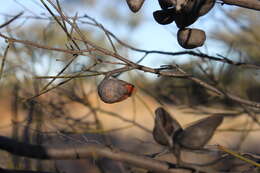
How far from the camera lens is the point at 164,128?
74 cm

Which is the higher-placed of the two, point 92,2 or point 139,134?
point 92,2

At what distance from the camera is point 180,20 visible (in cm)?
83

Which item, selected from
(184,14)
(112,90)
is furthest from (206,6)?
(112,90)

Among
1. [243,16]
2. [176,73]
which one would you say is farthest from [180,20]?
[243,16]

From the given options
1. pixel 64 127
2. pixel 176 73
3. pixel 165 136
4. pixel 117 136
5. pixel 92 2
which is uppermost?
pixel 92 2

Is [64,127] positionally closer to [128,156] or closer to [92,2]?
[92,2]

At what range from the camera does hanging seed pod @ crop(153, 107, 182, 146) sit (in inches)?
28.7

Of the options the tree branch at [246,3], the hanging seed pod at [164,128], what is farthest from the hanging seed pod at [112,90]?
the tree branch at [246,3]

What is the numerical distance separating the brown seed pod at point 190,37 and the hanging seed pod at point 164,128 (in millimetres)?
172

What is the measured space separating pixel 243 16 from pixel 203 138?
2.71 m

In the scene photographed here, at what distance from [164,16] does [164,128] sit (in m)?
0.24

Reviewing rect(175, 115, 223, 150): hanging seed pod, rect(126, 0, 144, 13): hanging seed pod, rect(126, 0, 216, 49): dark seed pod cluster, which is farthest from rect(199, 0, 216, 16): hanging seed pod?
rect(175, 115, 223, 150): hanging seed pod

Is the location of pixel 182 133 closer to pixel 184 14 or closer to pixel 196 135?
pixel 196 135

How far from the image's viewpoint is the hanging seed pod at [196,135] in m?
0.71
